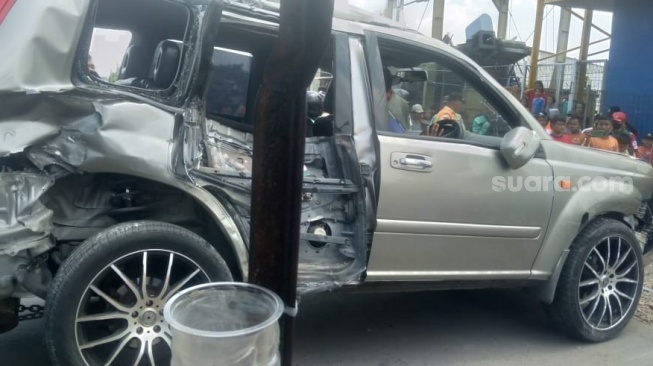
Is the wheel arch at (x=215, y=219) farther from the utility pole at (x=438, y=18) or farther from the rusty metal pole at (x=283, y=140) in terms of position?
the utility pole at (x=438, y=18)

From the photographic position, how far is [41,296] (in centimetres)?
290

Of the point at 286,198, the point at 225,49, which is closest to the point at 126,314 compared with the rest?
the point at 286,198

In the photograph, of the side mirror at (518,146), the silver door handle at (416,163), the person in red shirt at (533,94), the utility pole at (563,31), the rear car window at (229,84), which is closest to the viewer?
the silver door handle at (416,163)

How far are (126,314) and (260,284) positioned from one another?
1.36m

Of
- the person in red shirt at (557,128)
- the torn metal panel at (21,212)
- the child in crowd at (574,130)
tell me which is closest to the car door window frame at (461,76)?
the torn metal panel at (21,212)

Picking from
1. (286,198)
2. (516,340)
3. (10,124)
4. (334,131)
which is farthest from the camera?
(516,340)

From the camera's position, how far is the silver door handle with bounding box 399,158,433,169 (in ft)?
11.9

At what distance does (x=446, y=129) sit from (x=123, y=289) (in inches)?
90.1

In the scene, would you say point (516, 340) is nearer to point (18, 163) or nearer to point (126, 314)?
point (126, 314)

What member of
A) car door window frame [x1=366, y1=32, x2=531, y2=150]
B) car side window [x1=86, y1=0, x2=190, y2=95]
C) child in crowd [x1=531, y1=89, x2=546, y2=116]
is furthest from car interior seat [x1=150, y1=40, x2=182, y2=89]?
child in crowd [x1=531, y1=89, x2=546, y2=116]

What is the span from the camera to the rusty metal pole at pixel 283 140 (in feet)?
5.57

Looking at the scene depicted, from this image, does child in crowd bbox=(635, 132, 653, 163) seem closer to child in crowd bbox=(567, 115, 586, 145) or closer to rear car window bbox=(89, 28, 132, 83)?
child in crowd bbox=(567, 115, 586, 145)

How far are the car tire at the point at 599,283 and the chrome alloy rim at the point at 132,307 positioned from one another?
8.37 feet
